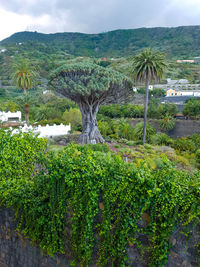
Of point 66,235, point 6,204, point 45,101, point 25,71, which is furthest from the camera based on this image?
point 45,101

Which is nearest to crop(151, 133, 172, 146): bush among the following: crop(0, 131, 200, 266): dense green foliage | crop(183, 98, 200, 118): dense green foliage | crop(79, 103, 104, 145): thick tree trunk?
crop(79, 103, 104, 145): thick tree trunk

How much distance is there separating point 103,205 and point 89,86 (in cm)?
1694

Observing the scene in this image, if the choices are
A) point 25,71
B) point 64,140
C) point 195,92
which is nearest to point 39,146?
point 64,140

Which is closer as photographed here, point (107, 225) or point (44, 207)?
point (107, 225)

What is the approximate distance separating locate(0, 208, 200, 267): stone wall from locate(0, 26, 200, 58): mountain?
4601 inches

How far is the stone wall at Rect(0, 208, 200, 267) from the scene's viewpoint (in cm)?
418

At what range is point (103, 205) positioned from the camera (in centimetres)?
489

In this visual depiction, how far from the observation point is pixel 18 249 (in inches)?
249

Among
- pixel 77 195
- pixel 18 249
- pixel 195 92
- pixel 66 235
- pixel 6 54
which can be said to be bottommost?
pixel 18 249

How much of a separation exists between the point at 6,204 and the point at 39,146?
229 cm

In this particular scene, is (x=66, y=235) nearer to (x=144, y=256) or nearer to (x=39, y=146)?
(x=144, y=256)

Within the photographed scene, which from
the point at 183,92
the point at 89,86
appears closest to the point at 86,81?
the point at 89,86

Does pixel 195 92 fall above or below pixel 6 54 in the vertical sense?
below

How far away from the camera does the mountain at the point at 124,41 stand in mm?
118625
